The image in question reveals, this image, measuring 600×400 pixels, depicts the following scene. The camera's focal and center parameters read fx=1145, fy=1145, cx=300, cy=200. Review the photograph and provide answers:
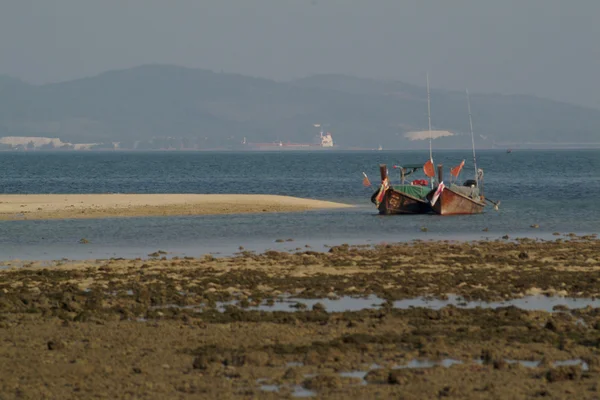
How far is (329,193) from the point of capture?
72875mm

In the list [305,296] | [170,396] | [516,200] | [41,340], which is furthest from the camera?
[516,200]

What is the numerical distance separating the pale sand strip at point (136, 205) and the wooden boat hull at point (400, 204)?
5.27 metres

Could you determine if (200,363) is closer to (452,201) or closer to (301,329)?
(301,329)

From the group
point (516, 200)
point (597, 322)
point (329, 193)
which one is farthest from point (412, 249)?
point (329, 193)

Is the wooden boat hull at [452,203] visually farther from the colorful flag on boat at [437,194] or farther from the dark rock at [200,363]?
the dark rock at [200,363]

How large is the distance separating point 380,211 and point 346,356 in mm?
33524

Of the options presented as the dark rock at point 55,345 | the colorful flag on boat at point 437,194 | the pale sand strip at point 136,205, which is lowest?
the pale sand strip at point 136,205

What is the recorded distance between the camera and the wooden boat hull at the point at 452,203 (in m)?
48.6

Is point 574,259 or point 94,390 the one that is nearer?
point 94,390

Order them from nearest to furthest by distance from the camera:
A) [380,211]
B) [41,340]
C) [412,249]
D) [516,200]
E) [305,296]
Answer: [41,340] → [305,296] → [412,249] → [380,211] → [516,200]

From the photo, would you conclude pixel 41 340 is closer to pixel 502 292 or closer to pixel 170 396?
pixel 170 396

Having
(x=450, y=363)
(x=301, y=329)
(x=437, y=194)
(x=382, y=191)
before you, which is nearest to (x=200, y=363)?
(x=301, y=329)

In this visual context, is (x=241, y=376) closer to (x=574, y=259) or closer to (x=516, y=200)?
(x=574, y=259)

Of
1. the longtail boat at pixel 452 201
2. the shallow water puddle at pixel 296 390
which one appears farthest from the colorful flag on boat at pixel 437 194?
the shallow water puddle at pixel 296 390
